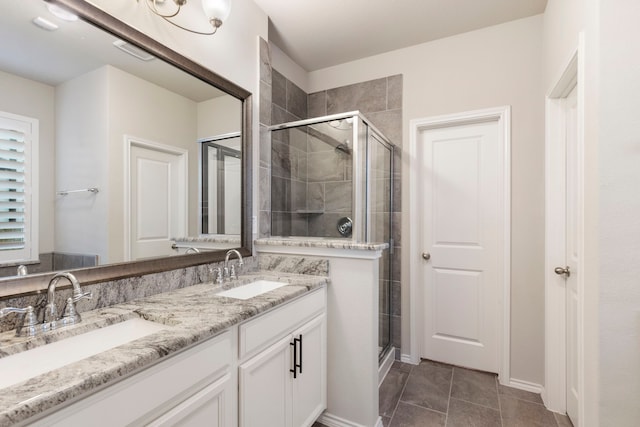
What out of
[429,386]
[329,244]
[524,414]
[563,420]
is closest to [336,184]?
[329,244]

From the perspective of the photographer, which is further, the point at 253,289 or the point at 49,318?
the point at 253,289

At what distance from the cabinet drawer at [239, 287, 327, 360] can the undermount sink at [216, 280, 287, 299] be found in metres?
0.18

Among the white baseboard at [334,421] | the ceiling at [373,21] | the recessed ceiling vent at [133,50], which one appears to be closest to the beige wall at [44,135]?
the recessed ceiling vent at [133,50]

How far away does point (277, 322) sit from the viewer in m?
1.40

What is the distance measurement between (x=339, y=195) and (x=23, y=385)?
1.90 metres

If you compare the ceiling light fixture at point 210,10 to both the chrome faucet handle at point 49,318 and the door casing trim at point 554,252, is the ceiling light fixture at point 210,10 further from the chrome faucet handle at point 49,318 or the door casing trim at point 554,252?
the door casing trim at point 554,252

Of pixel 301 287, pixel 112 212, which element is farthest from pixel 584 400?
pixel 112 212

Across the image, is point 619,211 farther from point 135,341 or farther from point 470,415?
point 135,341

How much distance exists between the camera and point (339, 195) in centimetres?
232

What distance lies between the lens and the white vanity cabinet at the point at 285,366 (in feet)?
4.04

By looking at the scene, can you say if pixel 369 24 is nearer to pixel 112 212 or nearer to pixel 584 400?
pixel 112 212

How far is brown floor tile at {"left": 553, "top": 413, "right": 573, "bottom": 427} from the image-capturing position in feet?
6.10

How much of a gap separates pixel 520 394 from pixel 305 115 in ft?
9.61

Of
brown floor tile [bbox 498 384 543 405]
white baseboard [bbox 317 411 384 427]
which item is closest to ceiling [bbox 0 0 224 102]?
white baseboard [bbox 317 411 384 427]
